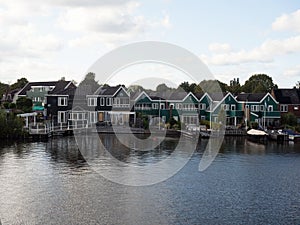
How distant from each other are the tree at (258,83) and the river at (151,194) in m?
48.8

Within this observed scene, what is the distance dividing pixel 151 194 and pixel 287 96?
43427 mm

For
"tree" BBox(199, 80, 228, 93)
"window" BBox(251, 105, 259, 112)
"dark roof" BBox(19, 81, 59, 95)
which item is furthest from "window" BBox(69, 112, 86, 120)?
"tree" BBox(199, 80, 228, 93)

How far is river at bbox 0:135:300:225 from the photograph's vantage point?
1553 cm

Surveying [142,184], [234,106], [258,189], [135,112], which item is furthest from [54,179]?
[234,106]

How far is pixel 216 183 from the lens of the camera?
2155cm

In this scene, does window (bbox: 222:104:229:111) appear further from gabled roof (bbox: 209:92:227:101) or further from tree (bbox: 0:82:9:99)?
tree (bbox: 0:82:9:99)

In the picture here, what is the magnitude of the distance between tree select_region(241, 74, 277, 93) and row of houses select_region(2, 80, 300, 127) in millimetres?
20281

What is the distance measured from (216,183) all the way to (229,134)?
26.9 meters

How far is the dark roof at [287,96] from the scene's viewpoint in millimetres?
56250

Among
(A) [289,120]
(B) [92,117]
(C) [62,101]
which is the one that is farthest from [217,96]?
(C) [62,101]

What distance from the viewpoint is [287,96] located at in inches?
2261

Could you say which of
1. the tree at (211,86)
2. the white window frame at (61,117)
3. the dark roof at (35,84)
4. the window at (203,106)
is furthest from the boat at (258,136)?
the dark roof at (35,84)

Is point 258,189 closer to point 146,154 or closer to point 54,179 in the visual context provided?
point 54,179

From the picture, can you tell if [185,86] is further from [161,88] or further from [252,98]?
[252,98]
